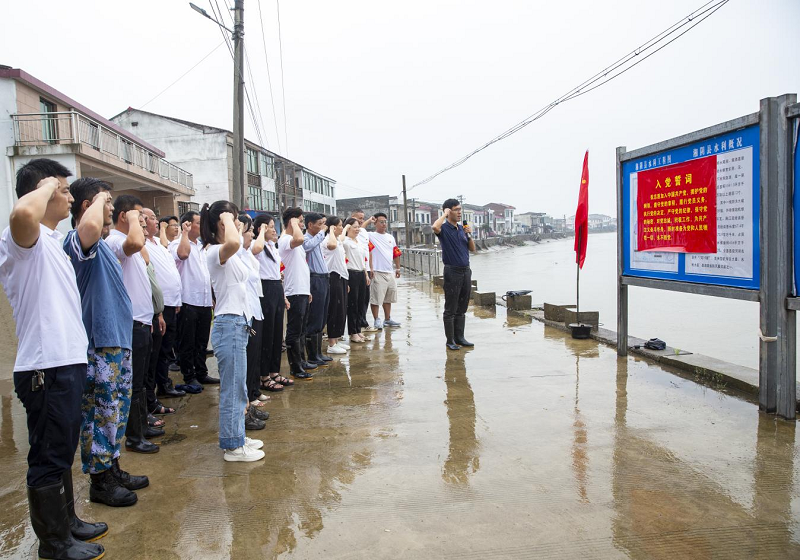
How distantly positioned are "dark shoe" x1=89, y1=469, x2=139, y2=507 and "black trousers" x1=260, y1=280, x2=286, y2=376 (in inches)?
80.0

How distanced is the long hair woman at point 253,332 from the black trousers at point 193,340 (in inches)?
45.5

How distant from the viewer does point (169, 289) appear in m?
4.83

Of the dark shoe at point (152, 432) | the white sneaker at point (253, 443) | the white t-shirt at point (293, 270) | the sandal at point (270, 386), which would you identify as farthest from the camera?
the white t-shirt at point (293, 270)

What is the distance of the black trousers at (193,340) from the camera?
17.1 ft

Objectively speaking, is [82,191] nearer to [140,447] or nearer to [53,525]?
[53,525]

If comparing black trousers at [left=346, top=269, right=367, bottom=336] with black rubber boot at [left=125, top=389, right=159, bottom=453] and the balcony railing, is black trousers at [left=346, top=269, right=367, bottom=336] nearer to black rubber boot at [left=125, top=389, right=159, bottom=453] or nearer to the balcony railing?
black rubber boot at [left=125, top=389, right=159, bottom=453]

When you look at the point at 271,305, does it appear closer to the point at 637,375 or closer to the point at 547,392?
the point at 547,392

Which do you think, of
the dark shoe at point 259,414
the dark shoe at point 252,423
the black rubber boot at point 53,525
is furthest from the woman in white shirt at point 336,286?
the black rubber boot at point 53,525

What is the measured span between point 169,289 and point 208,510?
257 cm

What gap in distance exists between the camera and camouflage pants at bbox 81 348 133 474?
2.80 metres

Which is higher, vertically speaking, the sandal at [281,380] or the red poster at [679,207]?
the red poster at [679,207]

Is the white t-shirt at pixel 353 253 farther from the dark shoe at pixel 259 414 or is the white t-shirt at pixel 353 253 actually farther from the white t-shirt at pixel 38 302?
the white t-shirt at pixel 38 302

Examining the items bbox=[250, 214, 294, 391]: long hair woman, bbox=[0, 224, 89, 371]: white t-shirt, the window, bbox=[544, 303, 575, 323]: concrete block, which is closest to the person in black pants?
bbox=[544, 303, 575, 323]: concrete block

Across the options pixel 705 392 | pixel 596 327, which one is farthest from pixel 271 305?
pixel 596 327
